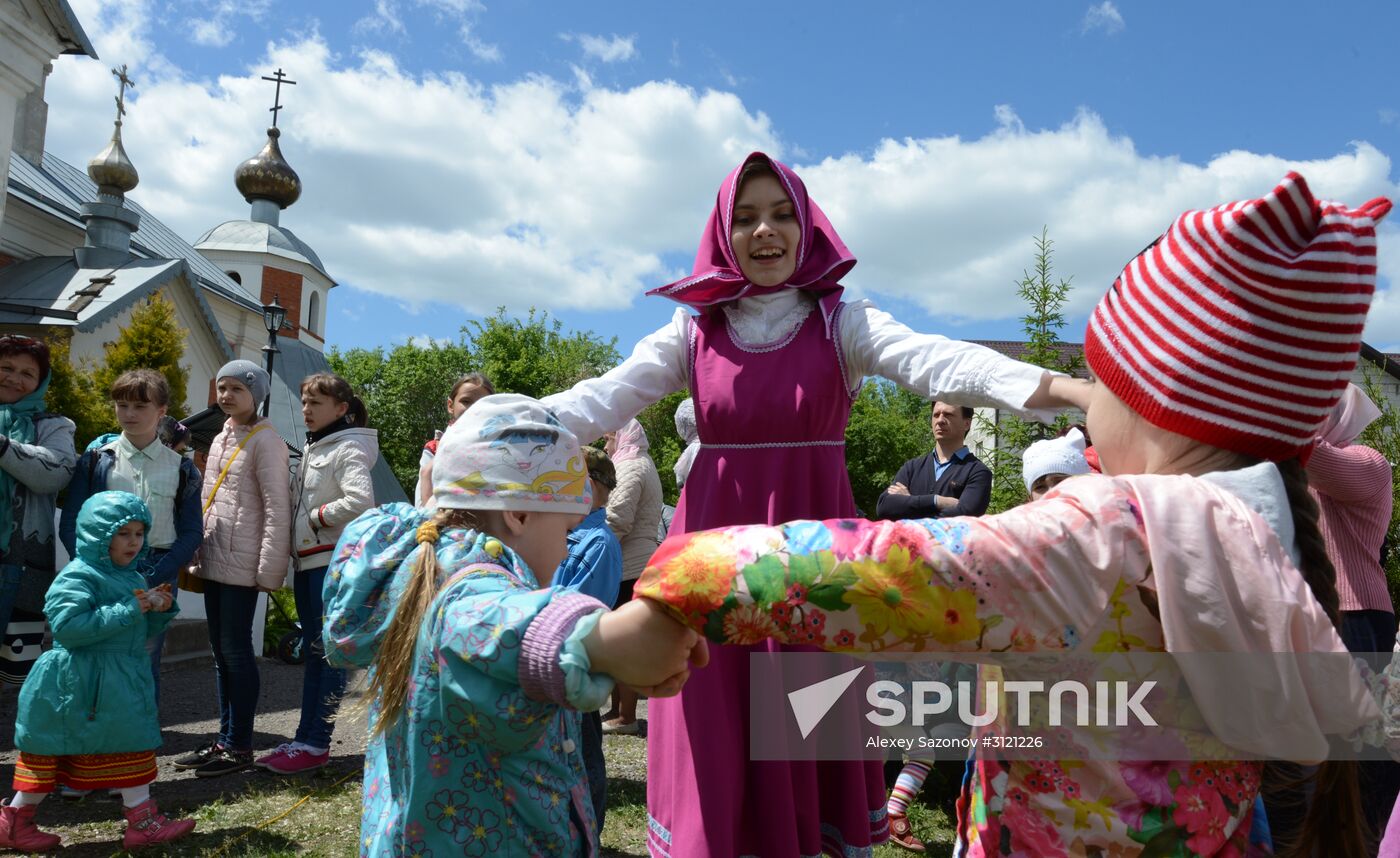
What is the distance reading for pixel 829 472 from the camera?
2.69m

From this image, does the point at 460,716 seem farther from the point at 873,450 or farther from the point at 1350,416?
the point at 873,450

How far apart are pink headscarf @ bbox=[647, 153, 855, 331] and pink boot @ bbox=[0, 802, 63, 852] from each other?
131 inches

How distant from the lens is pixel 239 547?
16.8 feet

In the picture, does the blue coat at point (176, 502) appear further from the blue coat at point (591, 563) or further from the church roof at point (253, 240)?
the church roof at point (253, 240)

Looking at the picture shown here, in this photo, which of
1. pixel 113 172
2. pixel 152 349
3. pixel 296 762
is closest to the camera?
pixel 296 762

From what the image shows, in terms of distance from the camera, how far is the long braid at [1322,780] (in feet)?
4.13

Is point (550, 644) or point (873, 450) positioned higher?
point (873, 450)

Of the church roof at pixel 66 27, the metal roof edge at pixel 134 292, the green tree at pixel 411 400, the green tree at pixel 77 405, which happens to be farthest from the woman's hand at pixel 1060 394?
the green tree at pixel 411 400

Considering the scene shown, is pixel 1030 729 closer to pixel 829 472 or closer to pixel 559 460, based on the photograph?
pixel 559 460

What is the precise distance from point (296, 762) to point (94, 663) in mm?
1307

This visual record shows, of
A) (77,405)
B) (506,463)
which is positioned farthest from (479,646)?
→ (77,405)

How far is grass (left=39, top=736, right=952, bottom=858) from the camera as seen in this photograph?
3908mm

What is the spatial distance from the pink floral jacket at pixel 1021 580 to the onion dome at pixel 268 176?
2123 inches

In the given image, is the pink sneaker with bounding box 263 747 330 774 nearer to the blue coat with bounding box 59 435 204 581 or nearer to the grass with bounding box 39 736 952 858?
the grass with bounding box 39 736 952 858
